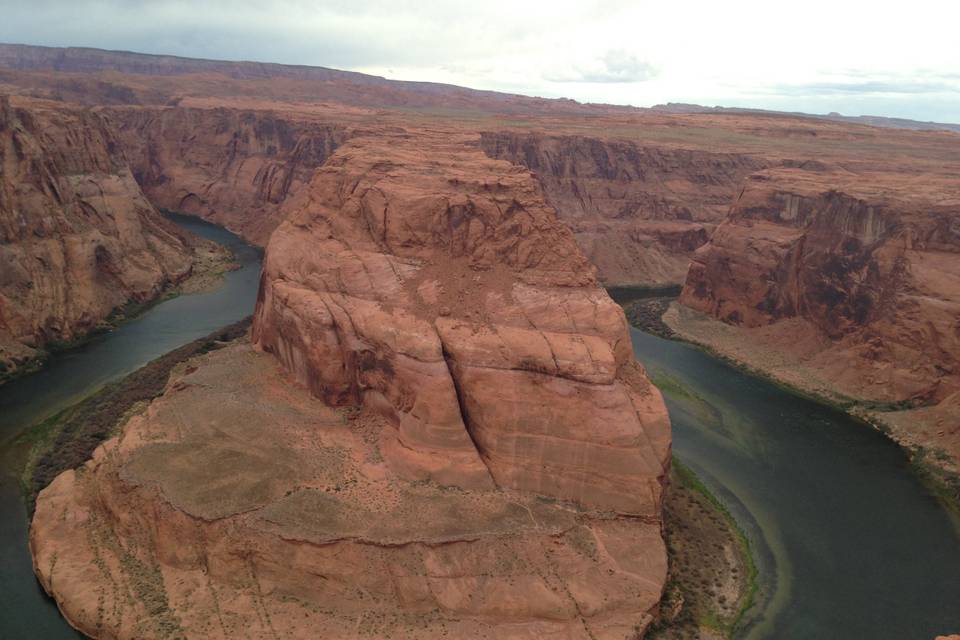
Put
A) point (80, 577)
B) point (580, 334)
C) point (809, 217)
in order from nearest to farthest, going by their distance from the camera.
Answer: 1. point (80, 577)
2. point (580, 334)
3. point (809, 217)

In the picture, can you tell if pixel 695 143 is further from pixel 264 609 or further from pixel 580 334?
pixel 264 609

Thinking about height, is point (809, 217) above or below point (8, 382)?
above

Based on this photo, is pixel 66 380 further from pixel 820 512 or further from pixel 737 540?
pixel 820 512

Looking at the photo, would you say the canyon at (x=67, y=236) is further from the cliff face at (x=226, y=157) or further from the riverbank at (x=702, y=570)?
the riverbank at (x=702, y=570)

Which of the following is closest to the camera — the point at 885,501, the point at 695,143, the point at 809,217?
the point at 885,501

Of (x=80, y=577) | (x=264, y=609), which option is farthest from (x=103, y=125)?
(x=264, y=609)

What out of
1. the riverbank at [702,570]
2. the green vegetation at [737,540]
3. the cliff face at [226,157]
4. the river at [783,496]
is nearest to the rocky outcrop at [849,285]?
the river at [783,496]
